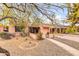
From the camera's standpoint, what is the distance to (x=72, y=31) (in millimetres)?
3170

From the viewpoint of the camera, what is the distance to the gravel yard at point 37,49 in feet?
10.3

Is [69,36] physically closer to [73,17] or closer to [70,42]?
[70,42]

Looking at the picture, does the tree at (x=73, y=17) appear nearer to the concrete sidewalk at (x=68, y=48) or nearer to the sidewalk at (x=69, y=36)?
the sidewalk at (x=69, y=36)

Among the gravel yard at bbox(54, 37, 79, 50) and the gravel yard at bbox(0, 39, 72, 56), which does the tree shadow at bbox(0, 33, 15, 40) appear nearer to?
the gravel yard at bbox(0, 39, 72, 56)

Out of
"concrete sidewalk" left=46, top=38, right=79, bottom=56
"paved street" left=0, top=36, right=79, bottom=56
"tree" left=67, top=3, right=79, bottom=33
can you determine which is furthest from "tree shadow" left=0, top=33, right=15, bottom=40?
"tree" left=67, top=3, right=79, bottom=33

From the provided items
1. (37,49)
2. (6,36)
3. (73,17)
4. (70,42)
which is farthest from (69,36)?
(6,36)

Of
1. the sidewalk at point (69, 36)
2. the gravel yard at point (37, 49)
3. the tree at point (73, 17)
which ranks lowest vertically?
the gravel yard at point (37, 49)

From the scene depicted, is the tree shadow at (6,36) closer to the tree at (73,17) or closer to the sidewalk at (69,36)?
the sidewalk at (69,36)

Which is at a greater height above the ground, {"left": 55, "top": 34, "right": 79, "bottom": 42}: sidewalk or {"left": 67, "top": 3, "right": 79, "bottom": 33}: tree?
{"left": 67, "top": 3, "right": 79, "bottom": 33}: tree

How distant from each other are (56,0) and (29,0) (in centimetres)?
30

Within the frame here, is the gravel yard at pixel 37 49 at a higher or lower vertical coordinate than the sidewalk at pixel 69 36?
lower

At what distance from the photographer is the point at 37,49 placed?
10.4 ft

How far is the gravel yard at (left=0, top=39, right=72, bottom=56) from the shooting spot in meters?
3.15

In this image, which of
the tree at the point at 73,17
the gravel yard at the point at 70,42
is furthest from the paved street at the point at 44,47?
the tree at the point at 73,17
